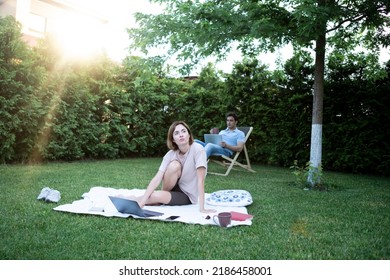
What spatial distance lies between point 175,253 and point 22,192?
2931 millimetres

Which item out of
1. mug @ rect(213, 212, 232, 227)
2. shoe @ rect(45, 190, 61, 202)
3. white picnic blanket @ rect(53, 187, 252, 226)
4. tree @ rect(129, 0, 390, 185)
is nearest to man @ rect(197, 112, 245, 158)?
tree @ rect(129, 0, 390, 185)

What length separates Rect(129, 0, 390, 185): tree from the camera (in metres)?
4.84

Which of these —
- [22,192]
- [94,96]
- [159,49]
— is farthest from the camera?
[94,96]

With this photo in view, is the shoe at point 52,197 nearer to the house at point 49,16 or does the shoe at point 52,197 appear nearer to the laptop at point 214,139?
the laptop at point 214,139

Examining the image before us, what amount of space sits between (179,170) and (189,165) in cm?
13

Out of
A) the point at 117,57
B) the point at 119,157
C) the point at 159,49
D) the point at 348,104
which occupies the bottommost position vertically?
the point at 119,157

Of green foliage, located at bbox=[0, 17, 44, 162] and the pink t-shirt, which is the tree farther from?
green foliage, located at bbox=[0, 17, 44, 162]

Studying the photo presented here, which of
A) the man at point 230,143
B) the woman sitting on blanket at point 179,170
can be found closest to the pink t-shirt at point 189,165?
the woman sitting on blanket at point 179,170

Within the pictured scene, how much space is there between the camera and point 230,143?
7785 mm

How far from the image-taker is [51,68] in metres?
8.50

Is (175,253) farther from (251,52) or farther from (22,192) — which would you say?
(251,52)

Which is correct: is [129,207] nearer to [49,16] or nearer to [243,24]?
[243,24]
